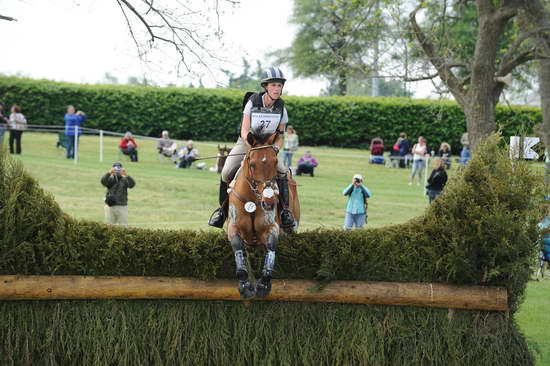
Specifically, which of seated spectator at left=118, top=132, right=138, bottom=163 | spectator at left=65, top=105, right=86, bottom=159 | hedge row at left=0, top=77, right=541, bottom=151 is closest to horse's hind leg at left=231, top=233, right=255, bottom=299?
spectator at left=65, top=105, right=86, bottom=159

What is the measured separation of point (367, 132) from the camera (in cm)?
3972

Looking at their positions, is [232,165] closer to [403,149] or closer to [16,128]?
[16,128]

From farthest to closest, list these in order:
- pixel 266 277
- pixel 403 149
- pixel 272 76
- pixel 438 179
Result: pixel 403 149 < pixel 438 179 < pixel 272 76 < pixel 266 277

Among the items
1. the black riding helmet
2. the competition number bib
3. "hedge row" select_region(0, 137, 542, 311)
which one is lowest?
"hedge row" select_region(0, 137, 542, 311)

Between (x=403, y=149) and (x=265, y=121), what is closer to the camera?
(x=265, y=121)

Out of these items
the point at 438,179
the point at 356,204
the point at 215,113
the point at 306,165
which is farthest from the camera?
the point at 215,113

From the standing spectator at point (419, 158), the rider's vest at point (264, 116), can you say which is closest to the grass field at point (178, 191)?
the standing spectator at point (419, 158)

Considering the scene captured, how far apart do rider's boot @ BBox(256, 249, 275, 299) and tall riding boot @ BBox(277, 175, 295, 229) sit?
0.78 meters

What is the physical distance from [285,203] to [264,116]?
3.36 ft

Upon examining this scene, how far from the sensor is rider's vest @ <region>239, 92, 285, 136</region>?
713 centimetres

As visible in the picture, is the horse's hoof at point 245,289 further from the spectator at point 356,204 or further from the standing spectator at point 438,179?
the standing spectator at point 438,179

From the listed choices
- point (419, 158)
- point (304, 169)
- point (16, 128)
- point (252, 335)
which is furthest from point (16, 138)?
point (252, 335)

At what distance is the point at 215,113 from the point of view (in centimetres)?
3759

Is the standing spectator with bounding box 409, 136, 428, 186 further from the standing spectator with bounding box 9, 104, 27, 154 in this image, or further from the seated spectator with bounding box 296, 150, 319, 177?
the standing spectator with bounding box 9, 104, 27, 154
